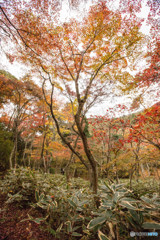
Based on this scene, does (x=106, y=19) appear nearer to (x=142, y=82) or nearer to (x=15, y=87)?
(x=142, y=82)

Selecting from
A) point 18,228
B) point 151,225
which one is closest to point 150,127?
point 151,225

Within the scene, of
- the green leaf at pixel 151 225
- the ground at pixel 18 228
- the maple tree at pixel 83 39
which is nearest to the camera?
the green leaf at pixel 151 225

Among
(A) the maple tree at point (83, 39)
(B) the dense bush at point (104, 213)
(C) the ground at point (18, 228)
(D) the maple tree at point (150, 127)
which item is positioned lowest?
(C) the ground at point (18, 228)

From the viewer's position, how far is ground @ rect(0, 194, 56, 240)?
1.61m

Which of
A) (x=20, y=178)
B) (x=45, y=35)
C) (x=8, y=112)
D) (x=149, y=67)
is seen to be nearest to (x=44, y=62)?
(x=45, y=35)

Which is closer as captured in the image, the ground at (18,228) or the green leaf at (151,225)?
the green leaf at (151,225)

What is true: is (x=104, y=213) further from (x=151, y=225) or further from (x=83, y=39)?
(x=83, y=39)

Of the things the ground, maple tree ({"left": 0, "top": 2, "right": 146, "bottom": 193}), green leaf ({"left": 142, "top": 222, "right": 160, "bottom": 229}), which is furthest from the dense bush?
maple tree ({"left": 0, "top": 2, "right": 146, "bottom": 193})

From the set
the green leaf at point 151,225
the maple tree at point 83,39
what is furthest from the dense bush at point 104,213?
the maple tree at point 83,39

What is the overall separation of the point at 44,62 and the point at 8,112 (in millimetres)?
10586

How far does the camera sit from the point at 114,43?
3984 millimetres

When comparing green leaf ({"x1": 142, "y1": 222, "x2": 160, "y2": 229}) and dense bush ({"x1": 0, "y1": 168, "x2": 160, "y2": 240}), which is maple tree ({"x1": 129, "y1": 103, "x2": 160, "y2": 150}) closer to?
dense bush ({"x1": 0, "y1": 168, "x2": 160, "y2": 240})

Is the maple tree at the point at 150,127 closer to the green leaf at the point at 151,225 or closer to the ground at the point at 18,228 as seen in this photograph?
the green leaf at the point at 151,225

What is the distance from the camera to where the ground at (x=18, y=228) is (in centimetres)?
161
